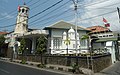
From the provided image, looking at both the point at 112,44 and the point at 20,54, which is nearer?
the point at 112,44

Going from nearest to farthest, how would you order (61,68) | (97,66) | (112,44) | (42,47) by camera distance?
(97,66)
(61,68)
(42,47)
(112,44)

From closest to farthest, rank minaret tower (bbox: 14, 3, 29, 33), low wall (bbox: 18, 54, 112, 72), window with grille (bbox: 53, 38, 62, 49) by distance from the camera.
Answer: low wall (bbox: 18, 54, 112, 72), window with grille (bbox: 53, 38, 62, 49), minaret tower (bbox: 14, 3, 29, 33)

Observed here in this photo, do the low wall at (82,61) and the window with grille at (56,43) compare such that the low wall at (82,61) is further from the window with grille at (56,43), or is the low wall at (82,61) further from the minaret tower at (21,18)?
the minaret tower at (21,18)

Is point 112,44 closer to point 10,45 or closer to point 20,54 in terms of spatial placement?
point 20,54

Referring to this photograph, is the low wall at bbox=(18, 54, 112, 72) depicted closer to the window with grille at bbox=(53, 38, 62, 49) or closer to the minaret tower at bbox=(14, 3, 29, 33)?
the window with grille at bbox=(53, 38, 62, 49)

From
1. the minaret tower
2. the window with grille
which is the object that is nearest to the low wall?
the window with grille

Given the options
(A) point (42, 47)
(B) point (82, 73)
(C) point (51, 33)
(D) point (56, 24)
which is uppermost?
(D) point (56, 24)

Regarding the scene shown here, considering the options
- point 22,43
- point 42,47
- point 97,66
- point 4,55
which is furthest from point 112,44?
point 4,55

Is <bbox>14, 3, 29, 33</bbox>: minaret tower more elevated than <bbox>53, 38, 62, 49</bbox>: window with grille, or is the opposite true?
<bbox>14, 3, 29, 33</bbox>: minaret tower

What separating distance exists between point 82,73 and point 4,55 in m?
35.4

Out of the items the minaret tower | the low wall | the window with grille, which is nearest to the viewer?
the low wall

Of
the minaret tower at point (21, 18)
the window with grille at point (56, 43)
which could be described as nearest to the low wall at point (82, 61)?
the window with grille at point (56, 43)

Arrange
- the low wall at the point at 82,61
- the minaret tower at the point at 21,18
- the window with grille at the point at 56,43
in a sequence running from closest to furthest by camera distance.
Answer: the low wall at the point at 82,61 < the window with grille at the point at 56,43 < the minaret tower at the point at 21,18

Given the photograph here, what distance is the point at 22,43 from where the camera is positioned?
2953 centimetres
